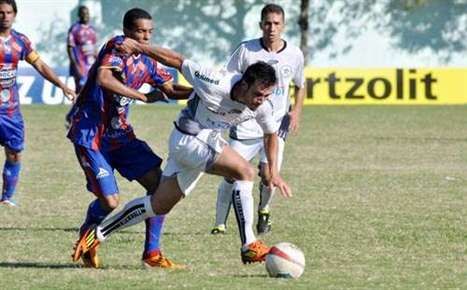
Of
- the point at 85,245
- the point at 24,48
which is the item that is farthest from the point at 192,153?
the point at 24,48

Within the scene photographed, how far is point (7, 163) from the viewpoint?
14.1m

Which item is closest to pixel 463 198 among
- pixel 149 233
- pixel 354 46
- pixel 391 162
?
pixel 391 162

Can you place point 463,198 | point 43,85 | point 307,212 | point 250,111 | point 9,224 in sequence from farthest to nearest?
1. point 43,85
2. point 463,198
3. point 307,212
4. point 9,224
5. point 250,111

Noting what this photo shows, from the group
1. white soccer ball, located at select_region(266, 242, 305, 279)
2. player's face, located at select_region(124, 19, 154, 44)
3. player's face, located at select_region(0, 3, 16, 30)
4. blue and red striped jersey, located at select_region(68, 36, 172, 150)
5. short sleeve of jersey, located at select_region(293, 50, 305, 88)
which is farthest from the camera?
player's face, located at select_region(0, 3, 16, 30)

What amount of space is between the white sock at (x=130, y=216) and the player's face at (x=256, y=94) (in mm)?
1086

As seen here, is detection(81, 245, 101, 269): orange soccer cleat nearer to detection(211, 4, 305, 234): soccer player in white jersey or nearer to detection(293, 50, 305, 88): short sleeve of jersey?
detection(211, 4, 305, 234): soccer player in white jersey

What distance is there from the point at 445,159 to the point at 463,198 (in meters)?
4.99

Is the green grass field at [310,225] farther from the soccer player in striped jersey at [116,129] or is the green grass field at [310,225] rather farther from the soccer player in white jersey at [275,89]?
the soccer player in striped jersey at [116,129]

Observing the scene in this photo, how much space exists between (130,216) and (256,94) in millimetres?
1355

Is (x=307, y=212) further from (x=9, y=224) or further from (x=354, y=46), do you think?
(x=354, y=46)

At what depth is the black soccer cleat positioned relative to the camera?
472 inches

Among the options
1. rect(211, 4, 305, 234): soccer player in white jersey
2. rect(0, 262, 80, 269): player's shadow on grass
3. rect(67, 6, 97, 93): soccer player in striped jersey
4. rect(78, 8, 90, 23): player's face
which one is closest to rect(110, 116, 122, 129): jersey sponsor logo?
rect(0, 262, 80, 269): player's shadow on grass

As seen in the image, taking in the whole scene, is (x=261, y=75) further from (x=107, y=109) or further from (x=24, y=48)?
(x=24, y=48)

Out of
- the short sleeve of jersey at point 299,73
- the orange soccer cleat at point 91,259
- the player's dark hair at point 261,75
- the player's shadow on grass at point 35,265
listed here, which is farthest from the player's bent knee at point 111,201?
the short sleeve of jersey at point 299,73
